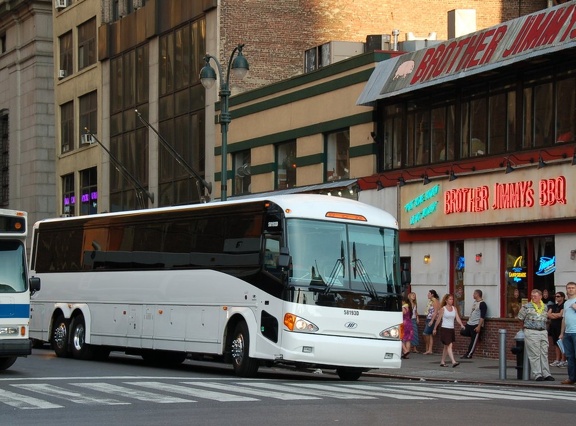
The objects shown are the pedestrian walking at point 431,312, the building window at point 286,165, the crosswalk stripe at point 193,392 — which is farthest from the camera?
the building window at point 286,165

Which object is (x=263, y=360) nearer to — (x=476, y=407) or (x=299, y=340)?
(x=299, y=340)

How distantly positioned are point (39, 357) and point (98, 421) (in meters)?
15.6

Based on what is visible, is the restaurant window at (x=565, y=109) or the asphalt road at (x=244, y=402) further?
the restaurant window at (x=565, y=109)

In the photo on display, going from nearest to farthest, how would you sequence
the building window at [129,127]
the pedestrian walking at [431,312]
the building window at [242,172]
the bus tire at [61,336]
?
the bus tire at [61,336] < the pedestrian walking at [431,312] < the building window at [242,172] < the building window at [129,127]

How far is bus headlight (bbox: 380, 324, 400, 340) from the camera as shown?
22.5 m

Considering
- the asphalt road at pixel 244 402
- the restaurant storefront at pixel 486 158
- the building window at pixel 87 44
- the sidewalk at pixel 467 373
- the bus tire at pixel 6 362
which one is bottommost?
the sidewalk at pixel 467 373

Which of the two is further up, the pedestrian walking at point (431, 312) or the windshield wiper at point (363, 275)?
the windshield wiper at point (363, 275)

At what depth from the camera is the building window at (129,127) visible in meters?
51.9

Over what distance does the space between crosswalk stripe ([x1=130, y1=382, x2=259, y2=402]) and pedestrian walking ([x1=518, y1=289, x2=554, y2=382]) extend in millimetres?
7779

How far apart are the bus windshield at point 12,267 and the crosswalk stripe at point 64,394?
2.89 meters

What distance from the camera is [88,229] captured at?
29.3 metres

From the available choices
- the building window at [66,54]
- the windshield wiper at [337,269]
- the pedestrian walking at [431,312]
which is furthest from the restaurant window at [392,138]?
the building window at [66,54]

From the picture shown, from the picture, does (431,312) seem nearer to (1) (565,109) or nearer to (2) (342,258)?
(1) (565,109)

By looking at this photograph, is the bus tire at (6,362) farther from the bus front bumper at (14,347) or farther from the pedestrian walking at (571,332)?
the pedestrian walking at (571,332)
